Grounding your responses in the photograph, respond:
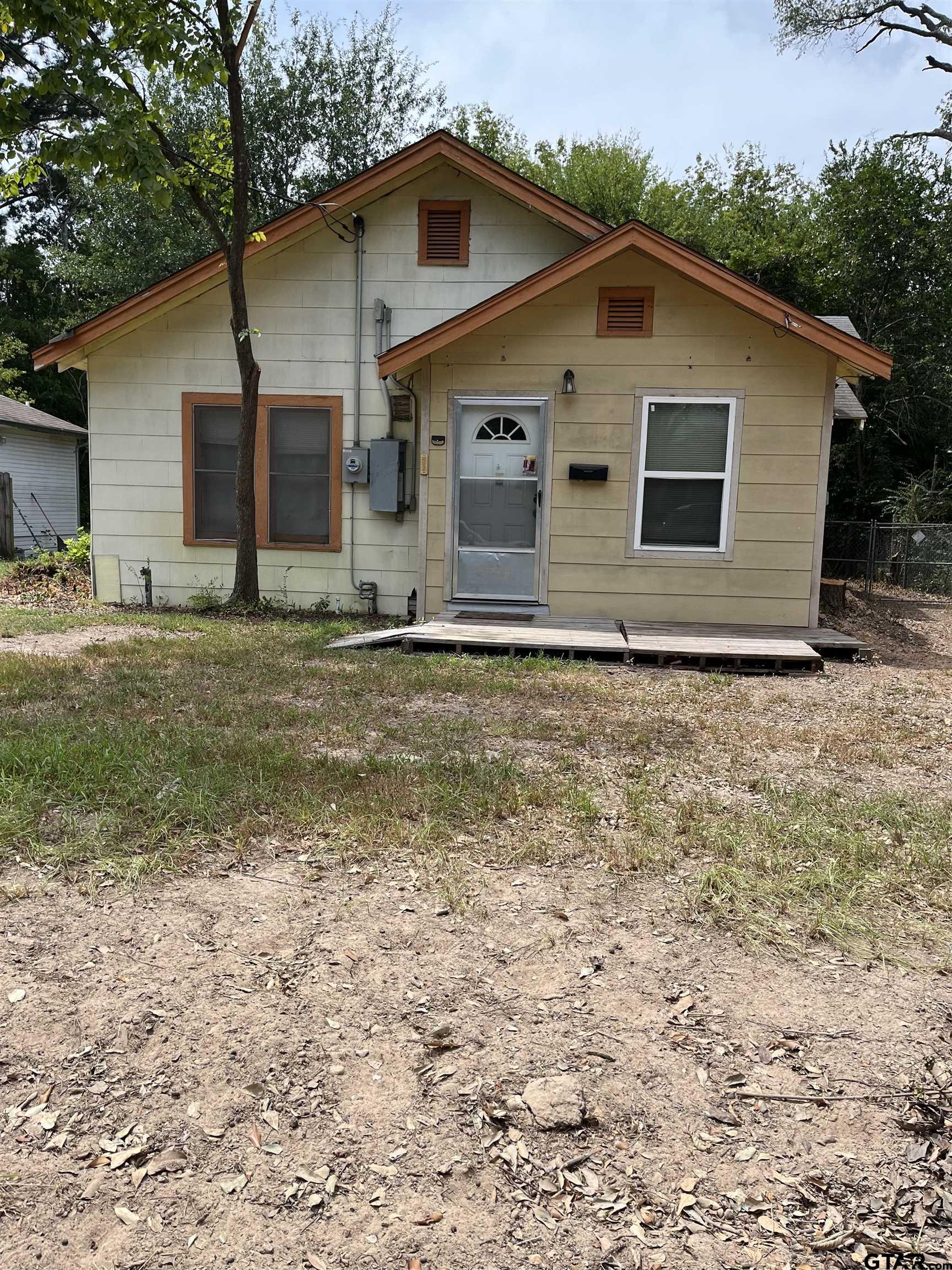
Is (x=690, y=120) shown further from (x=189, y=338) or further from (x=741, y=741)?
(x=741, y=741)

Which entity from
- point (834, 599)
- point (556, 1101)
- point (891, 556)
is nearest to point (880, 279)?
point (891, 556)

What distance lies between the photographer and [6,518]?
18844 millimetres

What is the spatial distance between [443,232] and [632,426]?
10.9ft

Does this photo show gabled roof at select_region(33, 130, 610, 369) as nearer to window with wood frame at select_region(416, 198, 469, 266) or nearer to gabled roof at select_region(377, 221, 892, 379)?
window with wood frame at select_region(416, 198, 469, 266)

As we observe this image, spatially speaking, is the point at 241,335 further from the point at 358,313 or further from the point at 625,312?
the point at 625,312

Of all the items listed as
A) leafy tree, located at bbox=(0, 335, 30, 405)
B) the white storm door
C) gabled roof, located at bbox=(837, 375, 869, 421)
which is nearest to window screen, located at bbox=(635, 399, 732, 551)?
the white storm door

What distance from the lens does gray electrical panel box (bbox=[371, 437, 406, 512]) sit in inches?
391

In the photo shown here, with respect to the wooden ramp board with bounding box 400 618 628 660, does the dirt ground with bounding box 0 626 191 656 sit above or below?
below

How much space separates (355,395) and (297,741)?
6174mm

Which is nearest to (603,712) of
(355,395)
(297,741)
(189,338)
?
(297,741)

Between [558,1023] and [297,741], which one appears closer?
[558,1023]

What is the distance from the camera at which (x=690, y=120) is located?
Answer: 24625 mm

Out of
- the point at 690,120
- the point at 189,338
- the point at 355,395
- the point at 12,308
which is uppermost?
the point at 690,120

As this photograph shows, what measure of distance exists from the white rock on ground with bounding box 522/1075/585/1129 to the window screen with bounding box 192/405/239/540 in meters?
Answer: 9.23
